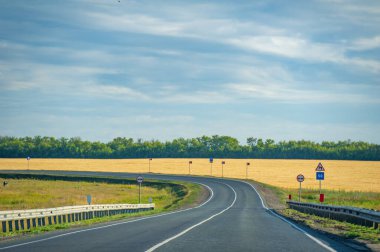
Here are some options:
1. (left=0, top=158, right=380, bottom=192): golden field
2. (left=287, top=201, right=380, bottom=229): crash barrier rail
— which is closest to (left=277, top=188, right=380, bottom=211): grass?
(left=0, top=158, right=380, bottom=192): golden field

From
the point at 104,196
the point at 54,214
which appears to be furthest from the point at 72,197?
the point at 54,214

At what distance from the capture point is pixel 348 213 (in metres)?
26.2

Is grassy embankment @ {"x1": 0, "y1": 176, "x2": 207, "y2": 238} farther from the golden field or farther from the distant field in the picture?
the golden field

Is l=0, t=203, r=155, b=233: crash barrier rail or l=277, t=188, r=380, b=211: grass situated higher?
l=0, t=203, r=155, b=233: crash barrier rail

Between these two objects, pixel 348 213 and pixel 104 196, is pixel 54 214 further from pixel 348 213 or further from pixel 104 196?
pixel 104 196

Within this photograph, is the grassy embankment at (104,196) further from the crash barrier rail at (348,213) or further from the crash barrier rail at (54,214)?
the crash barrier rail at (348,213)

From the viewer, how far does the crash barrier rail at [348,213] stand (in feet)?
71.4

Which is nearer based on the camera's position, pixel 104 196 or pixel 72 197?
pixel 72 197

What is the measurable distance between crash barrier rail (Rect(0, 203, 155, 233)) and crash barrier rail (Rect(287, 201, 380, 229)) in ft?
41.5

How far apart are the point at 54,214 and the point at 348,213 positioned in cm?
1368

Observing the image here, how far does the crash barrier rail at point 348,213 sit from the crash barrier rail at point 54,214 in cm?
1265

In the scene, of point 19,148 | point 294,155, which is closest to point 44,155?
point 19,148

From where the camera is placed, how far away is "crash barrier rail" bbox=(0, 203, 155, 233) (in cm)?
2128

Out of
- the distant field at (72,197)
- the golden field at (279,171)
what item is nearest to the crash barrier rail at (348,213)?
the distant field at (72,197)
